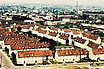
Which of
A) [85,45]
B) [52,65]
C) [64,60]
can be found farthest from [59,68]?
[85,45]

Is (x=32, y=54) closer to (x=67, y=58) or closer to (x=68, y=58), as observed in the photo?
(x=67, y=58)

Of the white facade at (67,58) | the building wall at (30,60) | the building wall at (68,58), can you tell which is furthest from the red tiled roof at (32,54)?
the building wall at (68,58)

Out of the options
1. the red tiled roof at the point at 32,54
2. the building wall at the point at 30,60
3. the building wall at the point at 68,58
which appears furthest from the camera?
the building wall at the point at 68,58

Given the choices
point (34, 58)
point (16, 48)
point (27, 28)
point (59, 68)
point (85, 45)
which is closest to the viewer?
point (59, 68)

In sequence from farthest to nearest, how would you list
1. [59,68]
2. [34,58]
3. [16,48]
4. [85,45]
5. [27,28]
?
[27,28] → [85,45] → [16,48] → [34,58] → [59,68]

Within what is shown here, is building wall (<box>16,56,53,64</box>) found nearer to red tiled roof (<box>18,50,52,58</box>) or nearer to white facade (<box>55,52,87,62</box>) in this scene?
red tiled roof (<box>18,50,52,58</box>)

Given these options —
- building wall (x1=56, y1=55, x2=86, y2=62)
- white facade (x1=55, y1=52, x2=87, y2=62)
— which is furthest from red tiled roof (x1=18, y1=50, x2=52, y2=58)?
building wall (x1=56, y1=55, x2=86, y2=62)

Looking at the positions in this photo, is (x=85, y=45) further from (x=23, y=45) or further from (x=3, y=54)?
(x=3, y=54)

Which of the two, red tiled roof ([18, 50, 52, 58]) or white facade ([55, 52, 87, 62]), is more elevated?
red tiled roof ([18, 50, 52, 58])

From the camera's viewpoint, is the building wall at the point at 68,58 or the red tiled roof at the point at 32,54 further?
the building wall at the point at 68,58

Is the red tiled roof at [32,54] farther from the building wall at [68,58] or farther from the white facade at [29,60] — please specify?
the building wall at [68,58]

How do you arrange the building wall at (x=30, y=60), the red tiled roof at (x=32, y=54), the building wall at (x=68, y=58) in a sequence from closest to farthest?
the building wall at (x=30, y=60) → the red tiled roof at (x=32, y=54) → the building wall at (x=68, y=58)
